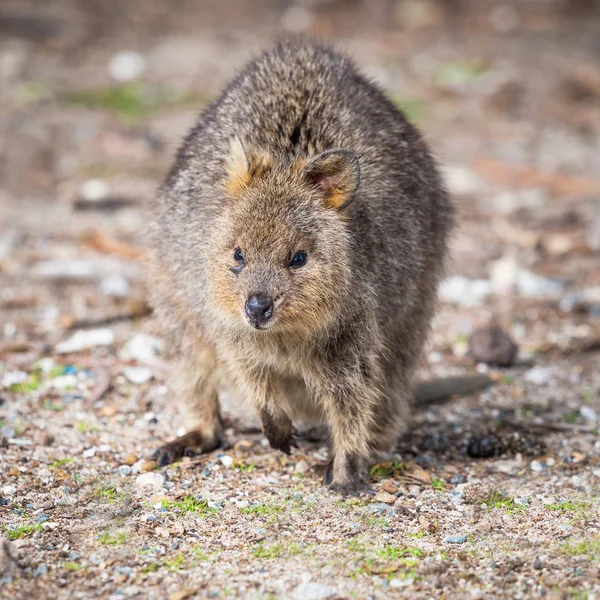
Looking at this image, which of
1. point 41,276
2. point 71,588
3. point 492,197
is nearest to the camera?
point 71,588

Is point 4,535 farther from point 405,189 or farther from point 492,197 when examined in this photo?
point 492,197

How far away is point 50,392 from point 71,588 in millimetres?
2200

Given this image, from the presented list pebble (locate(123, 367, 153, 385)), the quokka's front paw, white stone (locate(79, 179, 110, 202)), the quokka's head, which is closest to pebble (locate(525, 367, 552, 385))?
the quokka's front paw

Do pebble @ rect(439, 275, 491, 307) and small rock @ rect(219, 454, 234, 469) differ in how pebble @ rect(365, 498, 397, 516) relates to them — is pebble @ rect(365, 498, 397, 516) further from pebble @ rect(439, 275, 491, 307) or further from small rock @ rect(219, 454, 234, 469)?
pebble @ rect(439, 275, 491, 307)

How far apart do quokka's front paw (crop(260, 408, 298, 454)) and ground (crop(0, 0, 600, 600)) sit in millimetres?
140

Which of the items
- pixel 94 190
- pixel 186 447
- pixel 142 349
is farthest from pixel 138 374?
pixel 94 190

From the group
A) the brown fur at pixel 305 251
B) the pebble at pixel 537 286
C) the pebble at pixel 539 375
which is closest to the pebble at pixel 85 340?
the brown fur at pixel 305 251

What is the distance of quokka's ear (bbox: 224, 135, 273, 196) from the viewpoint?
4.35 m

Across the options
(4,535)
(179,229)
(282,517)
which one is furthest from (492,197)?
(4,535)

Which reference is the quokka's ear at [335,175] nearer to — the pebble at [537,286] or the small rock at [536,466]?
the small rock at [536,466]

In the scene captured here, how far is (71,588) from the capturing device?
359 cm

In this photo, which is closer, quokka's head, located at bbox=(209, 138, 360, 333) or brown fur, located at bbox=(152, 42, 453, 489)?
quokka's head, located at bbox=(209, 138, 360, 333)

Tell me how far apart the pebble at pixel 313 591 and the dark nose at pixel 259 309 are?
109 cm

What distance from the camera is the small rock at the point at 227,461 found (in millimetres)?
4867
